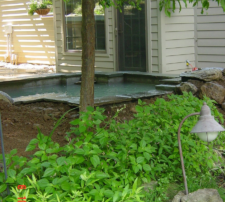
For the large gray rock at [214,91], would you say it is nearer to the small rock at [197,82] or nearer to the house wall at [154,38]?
the small rock at [197,82]

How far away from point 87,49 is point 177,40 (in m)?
5.24

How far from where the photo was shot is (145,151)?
275 centimetres

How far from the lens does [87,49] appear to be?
4449 millimetres

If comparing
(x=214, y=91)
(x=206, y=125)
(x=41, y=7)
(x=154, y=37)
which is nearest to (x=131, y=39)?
(x=154, y=37)

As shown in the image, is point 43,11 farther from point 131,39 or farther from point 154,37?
point 154,37

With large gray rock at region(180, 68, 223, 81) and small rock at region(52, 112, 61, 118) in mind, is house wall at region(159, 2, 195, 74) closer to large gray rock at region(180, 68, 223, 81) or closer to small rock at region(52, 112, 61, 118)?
large gray rock at region(180, 68, 223, 81)

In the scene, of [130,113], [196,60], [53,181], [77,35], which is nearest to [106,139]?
[53,181]

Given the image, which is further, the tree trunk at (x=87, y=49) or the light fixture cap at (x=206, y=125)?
the tree trunk at (x=87, y=49)

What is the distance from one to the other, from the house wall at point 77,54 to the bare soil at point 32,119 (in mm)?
3931

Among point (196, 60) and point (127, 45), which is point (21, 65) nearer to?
point (127, 45)

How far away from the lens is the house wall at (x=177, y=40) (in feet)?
29.3

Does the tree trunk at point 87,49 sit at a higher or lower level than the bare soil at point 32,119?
higher

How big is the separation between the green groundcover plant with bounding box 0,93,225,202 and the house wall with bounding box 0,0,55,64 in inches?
410

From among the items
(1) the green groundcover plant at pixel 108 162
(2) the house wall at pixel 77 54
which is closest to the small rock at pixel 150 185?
(1) the green groundcover plant at pixel 108 162
